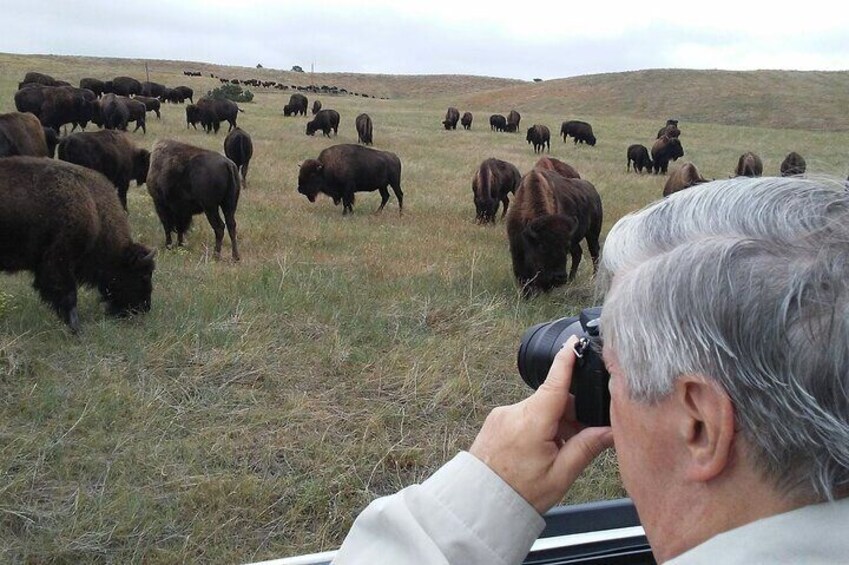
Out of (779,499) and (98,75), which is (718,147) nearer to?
(779,499)

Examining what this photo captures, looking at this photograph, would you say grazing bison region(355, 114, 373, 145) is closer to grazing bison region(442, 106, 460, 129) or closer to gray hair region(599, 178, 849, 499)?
grazing bison region(442, 106, 460, 129)

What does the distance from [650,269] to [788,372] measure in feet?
0.84

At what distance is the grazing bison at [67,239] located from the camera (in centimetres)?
652

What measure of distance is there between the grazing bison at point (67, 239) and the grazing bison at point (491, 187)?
7784mm

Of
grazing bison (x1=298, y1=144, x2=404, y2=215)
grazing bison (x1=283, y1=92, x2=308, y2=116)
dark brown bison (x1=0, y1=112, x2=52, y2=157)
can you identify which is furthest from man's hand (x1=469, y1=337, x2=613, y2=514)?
grazing bison (x1=283, y1=92, x2=308, y2=116)

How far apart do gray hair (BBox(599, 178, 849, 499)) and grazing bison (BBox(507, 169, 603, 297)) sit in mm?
6762

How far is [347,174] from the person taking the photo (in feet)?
49.5

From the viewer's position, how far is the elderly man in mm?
1071

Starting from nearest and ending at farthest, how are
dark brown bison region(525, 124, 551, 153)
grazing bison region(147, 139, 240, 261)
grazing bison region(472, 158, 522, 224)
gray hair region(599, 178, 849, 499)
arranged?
gray hair region(599, 178, 849, 499), grazing bison region(147, 139, 240, 261), grazing bison region(472, 158, 522, 224), dark brown bison region(525, 124, 551, 153)

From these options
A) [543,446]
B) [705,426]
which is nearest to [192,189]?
[543,446]

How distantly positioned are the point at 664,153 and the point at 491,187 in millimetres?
16504

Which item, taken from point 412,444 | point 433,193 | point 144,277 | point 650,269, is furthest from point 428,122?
point 650,269

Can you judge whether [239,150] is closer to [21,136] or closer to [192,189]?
[21,136]

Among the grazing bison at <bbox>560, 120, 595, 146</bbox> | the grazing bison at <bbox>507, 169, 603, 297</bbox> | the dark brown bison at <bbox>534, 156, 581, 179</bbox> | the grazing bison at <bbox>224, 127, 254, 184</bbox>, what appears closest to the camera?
the grazing bison at <bbox>507, 169, 603, 297</bbox>
